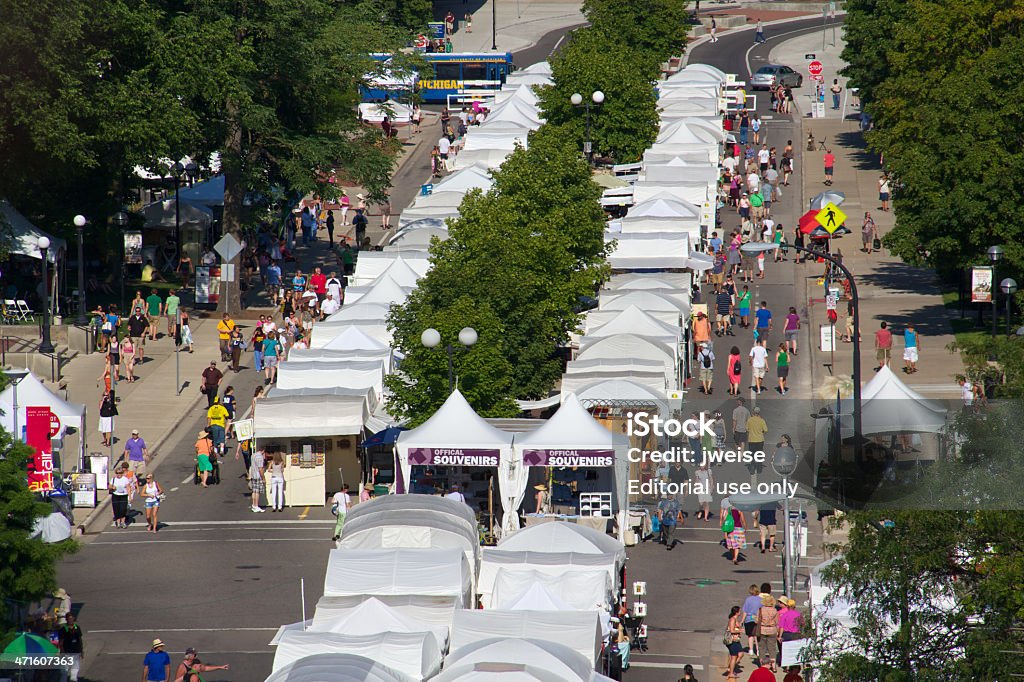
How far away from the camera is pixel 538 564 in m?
31.2

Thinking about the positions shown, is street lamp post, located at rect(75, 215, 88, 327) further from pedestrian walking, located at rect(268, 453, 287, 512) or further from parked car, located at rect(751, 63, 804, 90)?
parked car, located at rect(751, 63, 804, 90)

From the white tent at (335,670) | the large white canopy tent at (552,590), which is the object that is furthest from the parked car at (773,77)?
the white tent at (335,670)

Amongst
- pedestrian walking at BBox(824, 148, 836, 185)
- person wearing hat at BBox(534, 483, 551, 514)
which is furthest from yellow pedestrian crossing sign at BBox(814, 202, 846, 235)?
person wearing hat at BBox(534, 483, 551, 514)

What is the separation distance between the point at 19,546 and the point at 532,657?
297 inches

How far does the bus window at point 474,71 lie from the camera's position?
95.3 m

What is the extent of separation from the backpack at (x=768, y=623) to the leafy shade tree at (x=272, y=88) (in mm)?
24641

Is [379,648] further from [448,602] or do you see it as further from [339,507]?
[339,507]

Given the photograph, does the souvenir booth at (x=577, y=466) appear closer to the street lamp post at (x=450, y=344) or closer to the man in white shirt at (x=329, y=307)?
the street lamp post at (x=450, y=344)

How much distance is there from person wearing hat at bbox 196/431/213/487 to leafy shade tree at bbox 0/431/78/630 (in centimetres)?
1262

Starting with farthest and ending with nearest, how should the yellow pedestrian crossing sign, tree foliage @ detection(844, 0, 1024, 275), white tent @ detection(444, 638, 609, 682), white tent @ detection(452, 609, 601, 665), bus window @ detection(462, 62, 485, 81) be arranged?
bus window @ detection(462, 62, 485, 81)
the yellow pedestrian crossing sign
tree foliage @ detection(844, 0, 1024, 275)
white tent @ detection(452, 609, 601, 665)
white tent @ detection(444, 638, 609, 682)

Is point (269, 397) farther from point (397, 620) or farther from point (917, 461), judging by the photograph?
point (917, 461)

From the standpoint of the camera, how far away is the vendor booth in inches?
1566

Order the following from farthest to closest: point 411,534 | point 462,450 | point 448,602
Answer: point 462,450 → point 411,534 → point 448,602

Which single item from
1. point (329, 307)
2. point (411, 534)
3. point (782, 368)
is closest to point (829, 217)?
point (782, 368)
